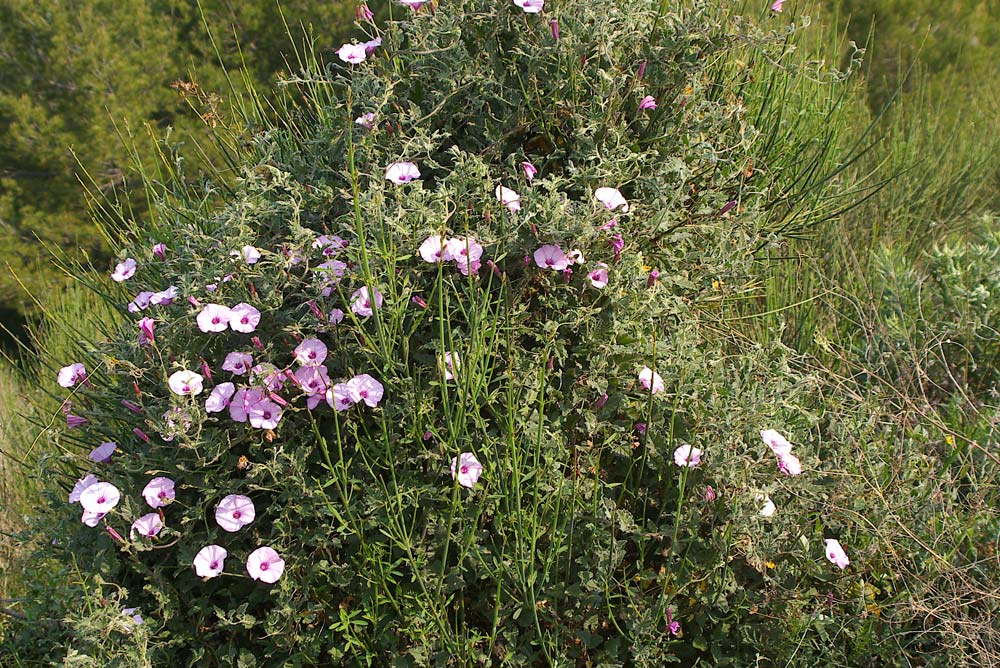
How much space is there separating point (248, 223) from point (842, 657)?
1.61 metres

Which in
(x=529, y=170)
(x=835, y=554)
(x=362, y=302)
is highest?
(x=529, y=170)

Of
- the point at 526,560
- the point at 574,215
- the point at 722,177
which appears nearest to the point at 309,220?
the point at 574,215

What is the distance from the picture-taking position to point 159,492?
5.59ft

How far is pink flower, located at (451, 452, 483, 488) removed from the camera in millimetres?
1699

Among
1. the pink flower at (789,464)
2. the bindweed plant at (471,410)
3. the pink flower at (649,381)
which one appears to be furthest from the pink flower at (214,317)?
the pink flower at (789,464)

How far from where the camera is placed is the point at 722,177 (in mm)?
2268

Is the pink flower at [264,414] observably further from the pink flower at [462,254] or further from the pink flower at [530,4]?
the pink flower at [530,4]

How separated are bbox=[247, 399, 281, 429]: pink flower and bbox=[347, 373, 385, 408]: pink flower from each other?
15cm

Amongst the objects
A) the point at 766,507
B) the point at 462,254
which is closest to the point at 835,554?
the point at 766,507

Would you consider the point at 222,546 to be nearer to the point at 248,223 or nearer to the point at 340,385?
the point at 340,385

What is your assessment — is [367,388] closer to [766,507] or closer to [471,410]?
[471,410]

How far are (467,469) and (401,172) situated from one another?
656 millimetres

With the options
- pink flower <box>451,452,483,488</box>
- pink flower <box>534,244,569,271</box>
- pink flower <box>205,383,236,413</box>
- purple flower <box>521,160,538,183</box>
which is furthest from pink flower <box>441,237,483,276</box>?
pink flower <box>205,383,236,413</box>

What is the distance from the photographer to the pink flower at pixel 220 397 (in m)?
1.70
